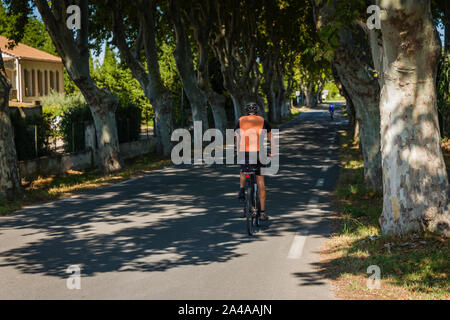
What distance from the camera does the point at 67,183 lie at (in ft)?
54.1

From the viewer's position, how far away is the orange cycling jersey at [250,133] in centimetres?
970

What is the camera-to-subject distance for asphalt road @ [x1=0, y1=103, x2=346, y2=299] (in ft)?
21.1

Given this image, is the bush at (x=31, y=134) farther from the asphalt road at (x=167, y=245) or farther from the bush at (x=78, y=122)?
the asphalt road at (x=167, y=245)

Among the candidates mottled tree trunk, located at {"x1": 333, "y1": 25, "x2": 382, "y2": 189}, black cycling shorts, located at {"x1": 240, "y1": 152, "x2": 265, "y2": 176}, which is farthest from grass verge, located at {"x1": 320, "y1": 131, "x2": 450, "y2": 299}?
mottled tree trunk, located at {"x1": 333, "y1": 25, "x2": 382, "y2": 189}

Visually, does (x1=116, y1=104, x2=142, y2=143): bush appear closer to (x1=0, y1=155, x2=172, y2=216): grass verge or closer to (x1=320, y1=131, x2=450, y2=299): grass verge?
(x1=0, y1=155, x2=172, y2=216): grass verge

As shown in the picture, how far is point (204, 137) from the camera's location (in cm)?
2880

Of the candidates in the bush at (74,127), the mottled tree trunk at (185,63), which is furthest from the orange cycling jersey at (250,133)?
the mottled tree trunk at (185,63)

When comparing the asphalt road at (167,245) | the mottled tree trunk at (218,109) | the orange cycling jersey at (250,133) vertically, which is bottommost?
the asphalt road at (167,245)

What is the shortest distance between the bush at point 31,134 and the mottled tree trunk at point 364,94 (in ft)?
30.7

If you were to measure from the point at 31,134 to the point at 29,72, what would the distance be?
37.4 metres

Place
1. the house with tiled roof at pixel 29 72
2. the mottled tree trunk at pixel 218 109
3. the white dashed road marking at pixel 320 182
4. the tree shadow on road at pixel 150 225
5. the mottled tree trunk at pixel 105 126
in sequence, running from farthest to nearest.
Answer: the house with tiled roof at pixel 29 72
the mottled tree trunk at pixel 218 109
the mottled tree trunk at pixel 105 126
the white dashed road marking at pixel 320 182
the tree shadow on road at pixel 150 225

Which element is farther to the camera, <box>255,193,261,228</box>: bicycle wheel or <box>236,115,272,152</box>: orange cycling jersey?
<box>255,193,261,228</box>: bicycle wheel

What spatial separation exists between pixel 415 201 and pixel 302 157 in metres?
14.2

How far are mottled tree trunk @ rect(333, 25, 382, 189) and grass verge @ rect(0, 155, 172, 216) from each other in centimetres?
657
